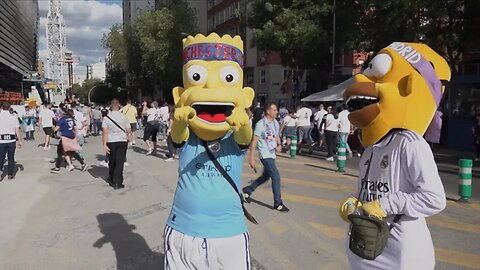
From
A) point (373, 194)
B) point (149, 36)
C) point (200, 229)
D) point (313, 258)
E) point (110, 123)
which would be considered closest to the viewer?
point (373, 194)

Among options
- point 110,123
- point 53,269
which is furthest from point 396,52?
point 110,123

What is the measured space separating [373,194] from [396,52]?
0.89 meters

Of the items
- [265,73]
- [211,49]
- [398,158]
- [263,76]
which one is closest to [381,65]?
[398,158]

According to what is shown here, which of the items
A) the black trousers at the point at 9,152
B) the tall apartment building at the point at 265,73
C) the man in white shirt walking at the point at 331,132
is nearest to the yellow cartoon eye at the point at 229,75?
the black trousers at the point at 9,152

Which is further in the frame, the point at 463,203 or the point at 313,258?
the point at 463,203

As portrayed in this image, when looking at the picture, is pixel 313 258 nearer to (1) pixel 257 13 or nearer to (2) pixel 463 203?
(2) pixel 463 203

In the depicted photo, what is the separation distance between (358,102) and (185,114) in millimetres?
1134

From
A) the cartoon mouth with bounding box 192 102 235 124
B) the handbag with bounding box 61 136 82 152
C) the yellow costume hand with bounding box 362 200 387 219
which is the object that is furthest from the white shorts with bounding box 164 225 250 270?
the handbag with bounding box 61 136 82 152

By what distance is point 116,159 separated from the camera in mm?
9125

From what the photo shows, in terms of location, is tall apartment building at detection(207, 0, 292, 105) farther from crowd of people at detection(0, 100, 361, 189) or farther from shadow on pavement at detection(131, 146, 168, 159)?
shadow on pavement at detection(131, 146, 168, 159)

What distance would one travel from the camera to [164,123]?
17.8 m

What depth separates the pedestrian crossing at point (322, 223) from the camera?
527 cm

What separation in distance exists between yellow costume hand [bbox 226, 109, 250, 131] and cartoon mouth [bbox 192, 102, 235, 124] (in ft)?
0.24

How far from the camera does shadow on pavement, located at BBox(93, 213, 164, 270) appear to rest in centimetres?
494
